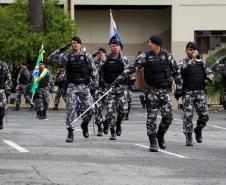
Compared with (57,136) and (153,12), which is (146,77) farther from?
(153,12)

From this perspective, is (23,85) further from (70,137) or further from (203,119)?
(203,119)

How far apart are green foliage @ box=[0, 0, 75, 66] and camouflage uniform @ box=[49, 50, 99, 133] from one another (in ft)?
53.9

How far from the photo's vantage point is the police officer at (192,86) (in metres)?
15.6

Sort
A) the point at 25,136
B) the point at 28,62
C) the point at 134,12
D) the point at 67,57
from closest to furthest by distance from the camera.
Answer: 1. the point at 67,57
2. the point at 25,136
3. the point at 28,62
4. the point at 134,12

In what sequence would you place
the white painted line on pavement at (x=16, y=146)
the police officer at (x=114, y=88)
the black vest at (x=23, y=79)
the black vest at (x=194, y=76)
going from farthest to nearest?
the black vest at (x=23, y=79) → the police officer at (x=114, y=88) → the black vest at (x=194, y=76) → the white painted line on pavement at (x=16, y=146)

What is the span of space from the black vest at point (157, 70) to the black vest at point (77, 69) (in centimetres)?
204

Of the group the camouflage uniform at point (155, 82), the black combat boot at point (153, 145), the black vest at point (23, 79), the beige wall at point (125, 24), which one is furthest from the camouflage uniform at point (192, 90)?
the beige wall at point (125, 24)

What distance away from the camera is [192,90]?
1568cm

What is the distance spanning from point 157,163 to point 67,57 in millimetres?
4401

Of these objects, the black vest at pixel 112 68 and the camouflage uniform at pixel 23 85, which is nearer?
the black vest at pixel 112 68

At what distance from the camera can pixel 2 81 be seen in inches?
739

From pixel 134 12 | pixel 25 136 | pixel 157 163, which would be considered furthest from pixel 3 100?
pixel 134 12

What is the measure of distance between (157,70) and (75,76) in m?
2.36

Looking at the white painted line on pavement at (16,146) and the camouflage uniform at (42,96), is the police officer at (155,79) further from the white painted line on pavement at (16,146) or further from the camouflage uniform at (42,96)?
the camouflage uniform at (42,96)
